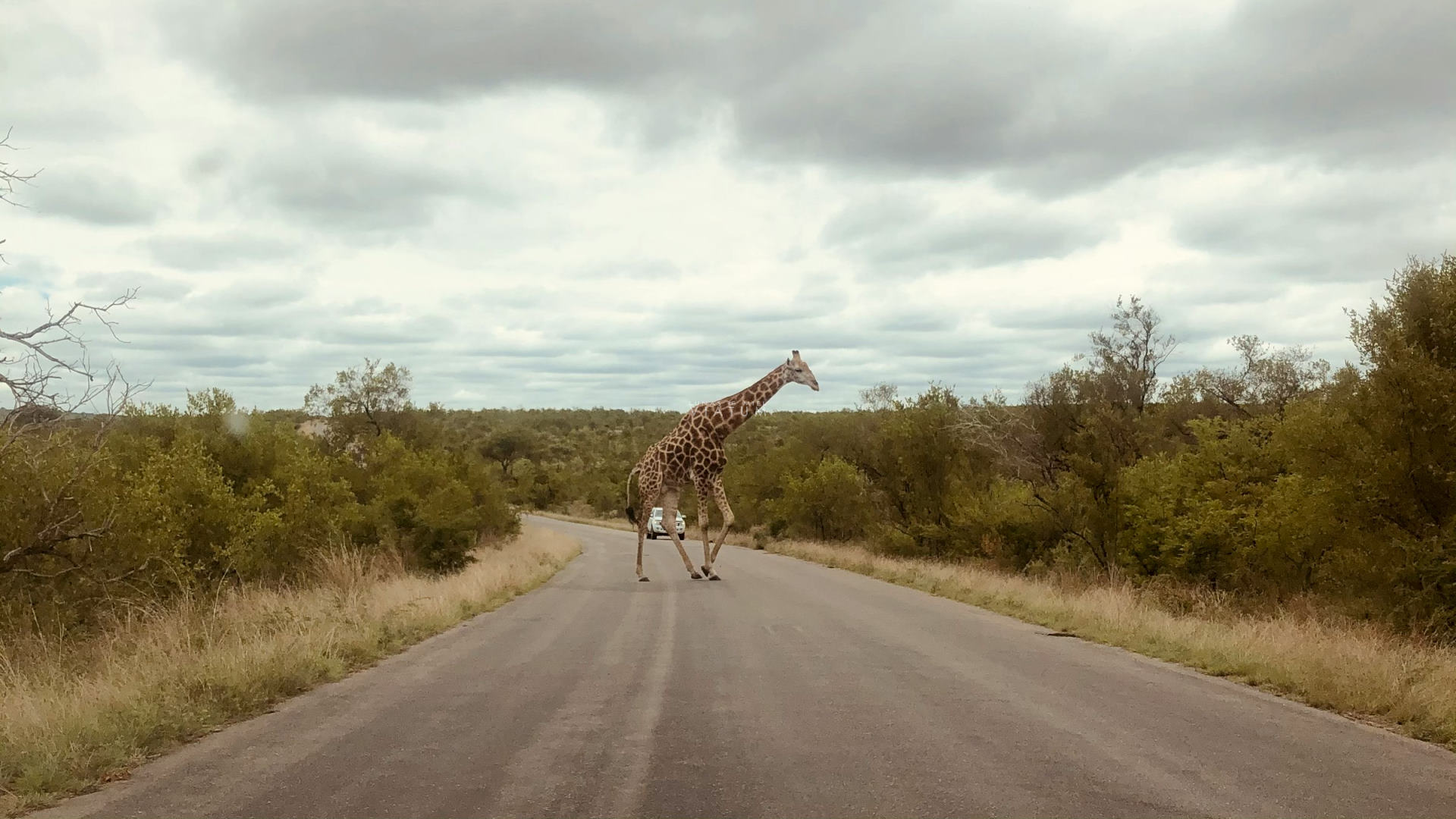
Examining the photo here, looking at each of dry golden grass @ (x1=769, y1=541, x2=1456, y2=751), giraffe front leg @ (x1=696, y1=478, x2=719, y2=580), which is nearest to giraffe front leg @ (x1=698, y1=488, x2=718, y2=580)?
giraffe front leg @ (x1=696, y1=478, x2=719, y2=580)

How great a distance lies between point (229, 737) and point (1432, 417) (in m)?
14.4

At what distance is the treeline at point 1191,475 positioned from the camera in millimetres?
14109

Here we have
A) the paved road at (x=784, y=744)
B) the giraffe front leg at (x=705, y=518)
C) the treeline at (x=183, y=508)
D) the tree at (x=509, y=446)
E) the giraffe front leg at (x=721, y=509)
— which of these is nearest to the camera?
the paved road at (x=784, y=744)

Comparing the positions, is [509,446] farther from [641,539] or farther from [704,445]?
[704,445]

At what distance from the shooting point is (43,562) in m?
12.9

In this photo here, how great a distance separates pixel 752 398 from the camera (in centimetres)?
2462

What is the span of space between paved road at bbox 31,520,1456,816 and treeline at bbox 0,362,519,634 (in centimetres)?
417

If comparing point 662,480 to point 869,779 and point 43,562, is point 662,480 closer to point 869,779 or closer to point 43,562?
point 43,562

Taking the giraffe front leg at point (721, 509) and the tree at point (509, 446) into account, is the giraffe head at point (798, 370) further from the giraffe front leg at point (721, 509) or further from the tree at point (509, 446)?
the tree at point (509, 446)

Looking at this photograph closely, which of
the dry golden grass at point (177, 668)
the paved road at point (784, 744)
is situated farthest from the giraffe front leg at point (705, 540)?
the paved road at point (784, 744)

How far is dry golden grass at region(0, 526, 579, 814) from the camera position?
6.71m

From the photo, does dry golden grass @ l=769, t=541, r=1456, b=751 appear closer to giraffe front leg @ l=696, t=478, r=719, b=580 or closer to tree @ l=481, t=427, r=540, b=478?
giraffe front leg @ l=696, t=478, r=719, b=580

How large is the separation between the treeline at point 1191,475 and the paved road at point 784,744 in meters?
5.56

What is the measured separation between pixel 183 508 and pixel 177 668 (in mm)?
8789
